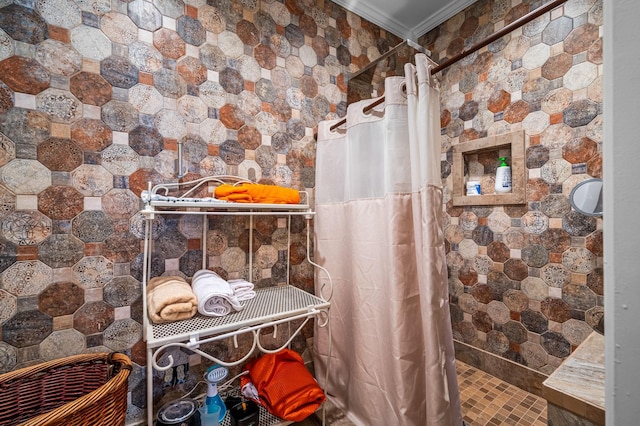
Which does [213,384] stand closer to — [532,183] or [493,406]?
[493,406]

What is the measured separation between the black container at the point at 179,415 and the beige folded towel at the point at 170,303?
0.39 meters

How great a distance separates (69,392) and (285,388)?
2.60ft

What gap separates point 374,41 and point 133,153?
1.80 meters

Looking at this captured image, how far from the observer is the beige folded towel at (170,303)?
980mm

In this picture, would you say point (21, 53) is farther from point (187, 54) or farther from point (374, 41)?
point (374, 41)

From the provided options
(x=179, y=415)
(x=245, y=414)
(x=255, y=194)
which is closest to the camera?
(x=179, y=415)

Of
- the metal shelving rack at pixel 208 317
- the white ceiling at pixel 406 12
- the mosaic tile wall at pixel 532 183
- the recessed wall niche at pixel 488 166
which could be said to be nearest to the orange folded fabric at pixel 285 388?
the metal shelving rack at pixel 208 317

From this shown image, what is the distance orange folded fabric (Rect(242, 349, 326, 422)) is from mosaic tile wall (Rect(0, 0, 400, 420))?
249 millimetres

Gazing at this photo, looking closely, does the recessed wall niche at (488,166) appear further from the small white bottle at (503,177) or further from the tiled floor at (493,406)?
the tiled floor at (493,406)

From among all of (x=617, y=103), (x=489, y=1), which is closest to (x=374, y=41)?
(x=489, y=1)

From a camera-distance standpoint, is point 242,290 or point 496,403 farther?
point 496,403

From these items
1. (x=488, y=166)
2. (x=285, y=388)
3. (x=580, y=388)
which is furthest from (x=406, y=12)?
(x=285, y=388)

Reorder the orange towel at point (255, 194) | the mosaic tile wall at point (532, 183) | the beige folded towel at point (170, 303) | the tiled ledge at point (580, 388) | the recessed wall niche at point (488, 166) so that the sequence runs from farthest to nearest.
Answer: the recessed wall niche at point (488, 166) → the mosaic tile wall at point (532, 183) → the orange towel at point (255, 194) → the beige folded towel at point (170, 303) → the tiled ledge at point (580, 388)

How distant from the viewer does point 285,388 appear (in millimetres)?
1226
